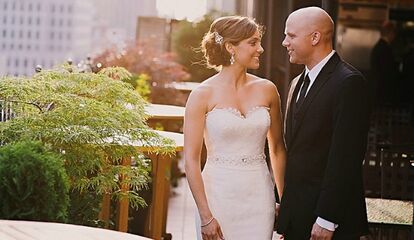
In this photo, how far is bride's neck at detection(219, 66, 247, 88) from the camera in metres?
4.66

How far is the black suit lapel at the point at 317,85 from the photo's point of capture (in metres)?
4.30

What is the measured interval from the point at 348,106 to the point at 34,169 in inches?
46.0

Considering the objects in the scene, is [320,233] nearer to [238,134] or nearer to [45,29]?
[238,134]

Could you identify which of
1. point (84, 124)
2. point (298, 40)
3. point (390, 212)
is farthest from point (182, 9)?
point (298, 40)

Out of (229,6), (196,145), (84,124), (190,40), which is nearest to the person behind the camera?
(196,145)

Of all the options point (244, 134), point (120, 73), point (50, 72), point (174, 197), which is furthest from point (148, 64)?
point (244, 134)

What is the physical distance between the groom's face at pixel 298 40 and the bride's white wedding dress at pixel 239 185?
0.38 m

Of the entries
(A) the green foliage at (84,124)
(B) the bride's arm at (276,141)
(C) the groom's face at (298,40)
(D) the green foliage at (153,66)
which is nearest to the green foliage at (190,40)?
(D) the green foliage at (153,66)

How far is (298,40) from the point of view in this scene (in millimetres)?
4336

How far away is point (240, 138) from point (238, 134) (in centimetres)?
2

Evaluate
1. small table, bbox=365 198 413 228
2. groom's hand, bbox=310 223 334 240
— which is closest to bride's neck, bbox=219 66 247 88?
groom's hand, bbox=310 223 334 240

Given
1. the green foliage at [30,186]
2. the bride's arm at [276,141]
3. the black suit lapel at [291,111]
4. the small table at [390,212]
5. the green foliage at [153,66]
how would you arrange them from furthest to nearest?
the green foliage at [153,66] < the small table at [390,212] < the bride's arm at [276,141] < the black suit lapel at [291,111] < the green foliage at [30,186]

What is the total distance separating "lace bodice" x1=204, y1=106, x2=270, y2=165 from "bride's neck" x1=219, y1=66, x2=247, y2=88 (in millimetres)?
119

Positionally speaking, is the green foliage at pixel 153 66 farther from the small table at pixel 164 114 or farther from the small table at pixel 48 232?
the small table at pixel 48 232
